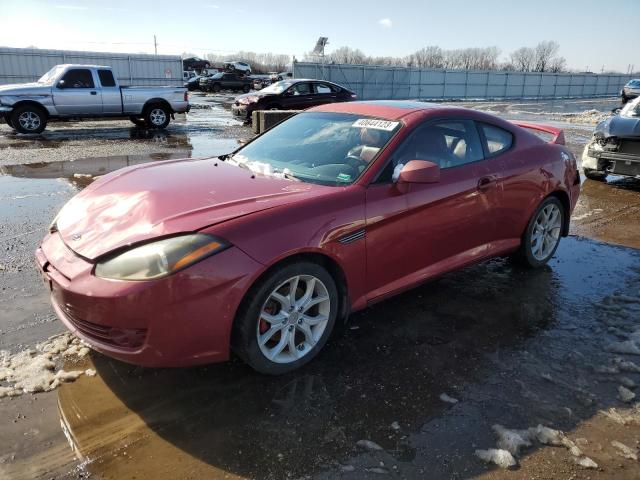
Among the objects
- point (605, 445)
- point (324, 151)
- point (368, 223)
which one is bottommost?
point (605, 445)

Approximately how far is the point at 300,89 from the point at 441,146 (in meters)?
13.8

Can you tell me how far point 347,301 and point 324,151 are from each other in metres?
1.16

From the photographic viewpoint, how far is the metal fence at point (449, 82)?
1239 inches

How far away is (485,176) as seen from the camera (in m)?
4.03

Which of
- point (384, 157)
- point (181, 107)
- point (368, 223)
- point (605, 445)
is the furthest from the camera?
point (181, 107)

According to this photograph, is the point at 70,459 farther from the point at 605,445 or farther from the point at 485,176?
the point at 485,176

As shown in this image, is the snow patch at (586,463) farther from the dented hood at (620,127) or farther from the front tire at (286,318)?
the dented hood at (620,127)

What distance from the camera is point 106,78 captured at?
1430 cm

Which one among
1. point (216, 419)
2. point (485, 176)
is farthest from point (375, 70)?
point (216, 419)

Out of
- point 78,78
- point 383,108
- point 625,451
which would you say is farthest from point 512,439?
point 78,78

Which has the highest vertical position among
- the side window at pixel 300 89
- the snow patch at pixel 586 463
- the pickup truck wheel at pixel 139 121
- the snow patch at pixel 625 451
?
the side window at pixel 300 89

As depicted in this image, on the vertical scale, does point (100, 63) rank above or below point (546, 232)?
above

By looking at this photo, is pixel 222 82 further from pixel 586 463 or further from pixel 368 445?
pixel 586 463

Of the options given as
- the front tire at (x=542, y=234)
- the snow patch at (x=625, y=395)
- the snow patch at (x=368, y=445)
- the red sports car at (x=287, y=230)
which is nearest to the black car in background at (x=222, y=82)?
the red sports car at (x=287, y=230)
